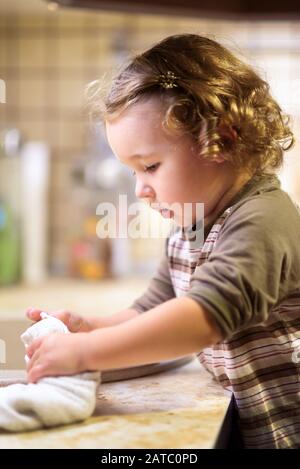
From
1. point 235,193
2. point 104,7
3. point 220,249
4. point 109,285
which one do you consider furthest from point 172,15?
point 109,285

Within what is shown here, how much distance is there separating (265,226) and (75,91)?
5.93 ft

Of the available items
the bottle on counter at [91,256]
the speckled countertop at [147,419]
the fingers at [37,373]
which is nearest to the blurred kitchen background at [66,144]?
the bottle on counter at [91,256]

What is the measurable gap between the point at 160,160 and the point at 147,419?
0.81 feet

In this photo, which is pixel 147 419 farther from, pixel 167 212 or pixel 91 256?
pixel 91 256

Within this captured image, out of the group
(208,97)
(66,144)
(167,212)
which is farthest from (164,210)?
(66,144)

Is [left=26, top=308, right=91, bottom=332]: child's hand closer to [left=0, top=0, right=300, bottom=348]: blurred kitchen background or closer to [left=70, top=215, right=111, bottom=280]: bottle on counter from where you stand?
[left=0, top=0, right=300, bottom=348]: blurred kitchen background

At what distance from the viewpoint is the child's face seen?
2.13ft

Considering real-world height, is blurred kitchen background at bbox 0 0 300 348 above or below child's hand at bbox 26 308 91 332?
above

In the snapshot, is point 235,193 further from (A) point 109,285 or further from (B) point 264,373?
(A) point 109,285

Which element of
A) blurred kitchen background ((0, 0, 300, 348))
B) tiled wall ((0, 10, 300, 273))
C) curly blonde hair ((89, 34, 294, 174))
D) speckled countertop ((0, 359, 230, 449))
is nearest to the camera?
speckled countertop ((0, 359, 230, 449))

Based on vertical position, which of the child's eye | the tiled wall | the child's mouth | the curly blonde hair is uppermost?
the tiled wall

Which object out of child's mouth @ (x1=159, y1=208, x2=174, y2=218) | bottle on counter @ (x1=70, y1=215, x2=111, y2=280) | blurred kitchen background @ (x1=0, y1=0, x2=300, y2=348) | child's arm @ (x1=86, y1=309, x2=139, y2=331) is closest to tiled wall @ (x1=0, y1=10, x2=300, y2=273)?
blurred kitchen background @ (x1=0, y1=0, x2=300, y2=348)

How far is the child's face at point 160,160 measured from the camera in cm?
65

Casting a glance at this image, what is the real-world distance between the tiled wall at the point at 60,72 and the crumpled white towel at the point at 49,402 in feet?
5.55
